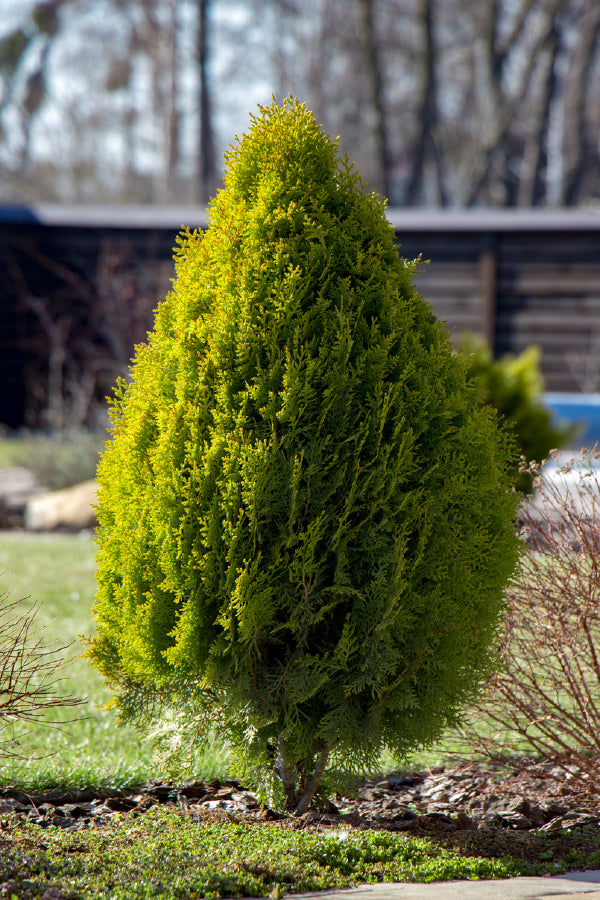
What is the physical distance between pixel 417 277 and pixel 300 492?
12.4 metres

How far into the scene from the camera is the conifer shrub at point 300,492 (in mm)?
2562

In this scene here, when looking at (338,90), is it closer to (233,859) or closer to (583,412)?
(583,412)

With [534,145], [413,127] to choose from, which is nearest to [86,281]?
[534,145]

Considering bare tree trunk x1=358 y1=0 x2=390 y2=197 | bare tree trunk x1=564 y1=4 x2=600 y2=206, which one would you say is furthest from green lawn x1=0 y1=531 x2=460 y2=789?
bare tree trunk x1=564 y1=4 x2=600 y2=206

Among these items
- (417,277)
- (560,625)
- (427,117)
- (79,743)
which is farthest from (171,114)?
(560,625)

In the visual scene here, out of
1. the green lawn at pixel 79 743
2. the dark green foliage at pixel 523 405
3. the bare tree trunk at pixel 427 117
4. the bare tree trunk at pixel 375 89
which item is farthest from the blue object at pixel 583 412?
the bare tree trunk at pixel 427 117

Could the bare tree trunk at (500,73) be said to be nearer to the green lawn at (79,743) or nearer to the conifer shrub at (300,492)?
the green lawn at (79,743)

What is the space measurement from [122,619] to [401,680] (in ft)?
2.97

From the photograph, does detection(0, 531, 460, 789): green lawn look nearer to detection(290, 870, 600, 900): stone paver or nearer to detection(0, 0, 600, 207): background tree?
detection(290, 870, 600, 900): stone paver

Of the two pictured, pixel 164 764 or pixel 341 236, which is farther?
pixel 164 764

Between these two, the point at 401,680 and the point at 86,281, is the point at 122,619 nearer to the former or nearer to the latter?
the point at 401,680

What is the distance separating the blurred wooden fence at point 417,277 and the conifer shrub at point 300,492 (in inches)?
458

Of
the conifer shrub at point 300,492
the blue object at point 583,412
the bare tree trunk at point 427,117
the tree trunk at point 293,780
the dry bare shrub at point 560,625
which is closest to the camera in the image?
the conifer shrub at point 300,492

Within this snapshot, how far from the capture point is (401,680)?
268cm
